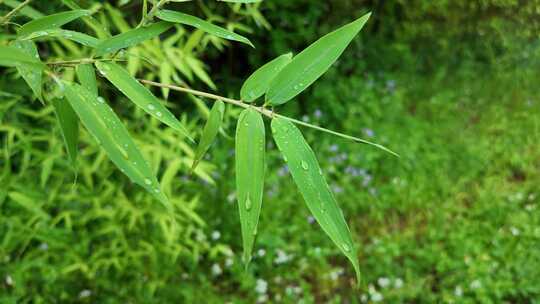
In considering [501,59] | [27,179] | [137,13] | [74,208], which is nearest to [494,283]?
[74,208]

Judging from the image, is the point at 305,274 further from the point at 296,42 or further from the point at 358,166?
the point at 296,42

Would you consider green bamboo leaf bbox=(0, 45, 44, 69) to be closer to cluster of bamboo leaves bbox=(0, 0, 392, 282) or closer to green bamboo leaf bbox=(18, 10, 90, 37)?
cluster of bamboo leaves bbox=(0, 0, 392, 282)

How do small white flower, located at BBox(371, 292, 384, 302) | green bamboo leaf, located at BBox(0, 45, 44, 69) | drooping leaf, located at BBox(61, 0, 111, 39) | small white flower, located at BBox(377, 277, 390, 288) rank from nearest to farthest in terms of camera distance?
green bamboo leaf, located at BBox(0, 45, 44, 69), drooping leaf, located at BBox(61, 0, 111, 39), small white flower, located at BBox(371, 292, 384, 302), small white flower, located at BBox(377, 277, 390, 288)

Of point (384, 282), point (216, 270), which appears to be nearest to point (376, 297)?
point (384, 282)

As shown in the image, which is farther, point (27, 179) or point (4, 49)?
point (27, 179)

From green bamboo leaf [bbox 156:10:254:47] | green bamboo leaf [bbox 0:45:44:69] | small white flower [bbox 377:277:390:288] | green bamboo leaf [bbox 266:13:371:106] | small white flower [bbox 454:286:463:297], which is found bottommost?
small white flower [bbox 454:286:463:297]

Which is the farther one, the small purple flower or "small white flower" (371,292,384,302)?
the small purple flower

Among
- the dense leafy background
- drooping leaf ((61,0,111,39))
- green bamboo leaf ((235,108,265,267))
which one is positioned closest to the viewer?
green bamboo leaf ((235,108,265,267))

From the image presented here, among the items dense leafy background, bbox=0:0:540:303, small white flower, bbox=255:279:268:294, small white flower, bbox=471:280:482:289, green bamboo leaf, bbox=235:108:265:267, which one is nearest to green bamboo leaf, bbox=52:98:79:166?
green bamboo leaf, bbox=235:108:265:267
